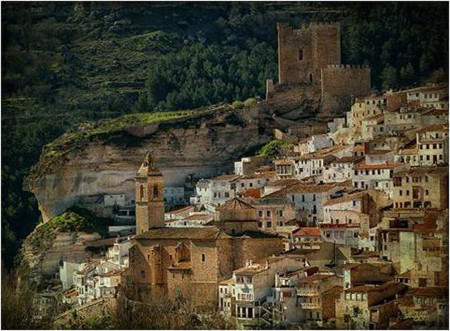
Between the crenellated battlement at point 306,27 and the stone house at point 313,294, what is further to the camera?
the crenellated battlement at point 306,27

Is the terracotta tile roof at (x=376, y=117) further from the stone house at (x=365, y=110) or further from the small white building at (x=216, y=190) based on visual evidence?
the small white building at (x=216, y=190)

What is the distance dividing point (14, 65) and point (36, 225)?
3.72 meters

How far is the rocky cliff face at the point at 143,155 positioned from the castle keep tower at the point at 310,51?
3.53ft

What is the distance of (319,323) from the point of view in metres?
42.5

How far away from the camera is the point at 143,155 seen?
2004 inches

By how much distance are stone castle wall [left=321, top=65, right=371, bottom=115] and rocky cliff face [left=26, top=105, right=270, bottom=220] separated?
1408 millimetres

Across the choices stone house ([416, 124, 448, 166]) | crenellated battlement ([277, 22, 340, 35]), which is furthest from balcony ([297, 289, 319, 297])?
crenellated battlement ([277, 22, 340, 35])

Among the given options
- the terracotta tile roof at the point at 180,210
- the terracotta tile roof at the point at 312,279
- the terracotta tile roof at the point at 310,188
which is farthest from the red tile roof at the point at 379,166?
the terracotta tile roof at the point at 312,279

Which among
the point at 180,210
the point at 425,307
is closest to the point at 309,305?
the point at 425,307

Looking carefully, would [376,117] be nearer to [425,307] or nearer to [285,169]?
[285,169]

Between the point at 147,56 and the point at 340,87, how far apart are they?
597 cm

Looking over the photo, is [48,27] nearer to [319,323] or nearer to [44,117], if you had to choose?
[44,117]

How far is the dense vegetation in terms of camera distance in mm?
50438

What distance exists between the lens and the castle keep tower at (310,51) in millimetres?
52469
